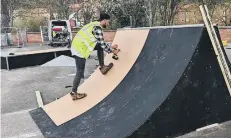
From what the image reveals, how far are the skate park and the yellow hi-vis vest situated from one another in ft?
2.03

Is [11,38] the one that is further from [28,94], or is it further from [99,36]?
[99,36]

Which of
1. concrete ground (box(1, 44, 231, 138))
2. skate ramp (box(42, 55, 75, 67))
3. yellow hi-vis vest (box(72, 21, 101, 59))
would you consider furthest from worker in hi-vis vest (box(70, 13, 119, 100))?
skate ramp (box(42, 55, 75, 67))

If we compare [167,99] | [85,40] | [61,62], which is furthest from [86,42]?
[61,62]

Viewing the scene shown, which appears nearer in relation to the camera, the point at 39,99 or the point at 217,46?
the point at 217,46

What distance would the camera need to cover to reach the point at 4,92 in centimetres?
777

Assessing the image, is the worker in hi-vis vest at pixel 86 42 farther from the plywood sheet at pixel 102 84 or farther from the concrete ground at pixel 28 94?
the concrete ground at pixel 28 94

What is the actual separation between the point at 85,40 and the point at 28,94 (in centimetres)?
289

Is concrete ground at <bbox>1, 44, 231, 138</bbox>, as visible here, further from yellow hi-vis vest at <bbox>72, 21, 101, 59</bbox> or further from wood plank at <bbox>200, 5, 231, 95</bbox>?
yellow hi-vis vest at <bbox>72, 21, 101, 59</bbox>

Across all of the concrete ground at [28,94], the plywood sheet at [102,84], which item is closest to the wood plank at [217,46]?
the concrete ground at [28,94]

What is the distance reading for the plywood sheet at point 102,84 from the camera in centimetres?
498

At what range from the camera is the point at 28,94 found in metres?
7.32

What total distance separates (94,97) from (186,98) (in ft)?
5.40

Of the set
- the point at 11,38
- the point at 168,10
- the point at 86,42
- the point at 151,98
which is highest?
the point at 168,10

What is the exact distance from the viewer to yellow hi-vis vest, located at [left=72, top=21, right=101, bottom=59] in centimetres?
511
